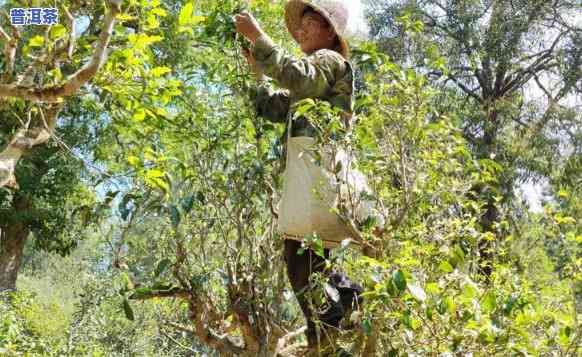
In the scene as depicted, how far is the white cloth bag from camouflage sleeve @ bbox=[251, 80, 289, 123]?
36 cm

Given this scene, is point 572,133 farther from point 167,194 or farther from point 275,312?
point 167,194

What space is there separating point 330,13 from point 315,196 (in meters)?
0.89

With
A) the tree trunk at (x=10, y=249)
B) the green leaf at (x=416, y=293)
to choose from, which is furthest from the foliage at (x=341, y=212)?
the tree trunk at (x=10, y=249)

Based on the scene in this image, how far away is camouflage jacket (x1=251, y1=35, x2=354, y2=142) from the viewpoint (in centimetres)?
233

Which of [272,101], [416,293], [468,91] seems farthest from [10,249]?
[416,293]

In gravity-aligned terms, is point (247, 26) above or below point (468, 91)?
below

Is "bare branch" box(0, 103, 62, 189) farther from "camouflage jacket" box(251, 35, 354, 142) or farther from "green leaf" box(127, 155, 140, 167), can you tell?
"camouflage jacket" box(251, 35, 354, 142)

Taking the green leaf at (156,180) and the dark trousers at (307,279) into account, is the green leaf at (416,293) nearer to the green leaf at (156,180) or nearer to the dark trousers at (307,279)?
Answer: the dark trousers at (307,279)

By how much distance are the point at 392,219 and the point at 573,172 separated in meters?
9.12

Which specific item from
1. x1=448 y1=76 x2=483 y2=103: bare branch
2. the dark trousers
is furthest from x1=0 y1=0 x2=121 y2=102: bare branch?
x1=448 y1=76 x2=483 y2=103: bare branch

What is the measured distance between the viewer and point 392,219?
81.0 inches

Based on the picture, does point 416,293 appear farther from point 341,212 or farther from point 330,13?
point 330,13

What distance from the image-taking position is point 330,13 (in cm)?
270

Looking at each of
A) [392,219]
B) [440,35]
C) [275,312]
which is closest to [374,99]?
[392,219]
